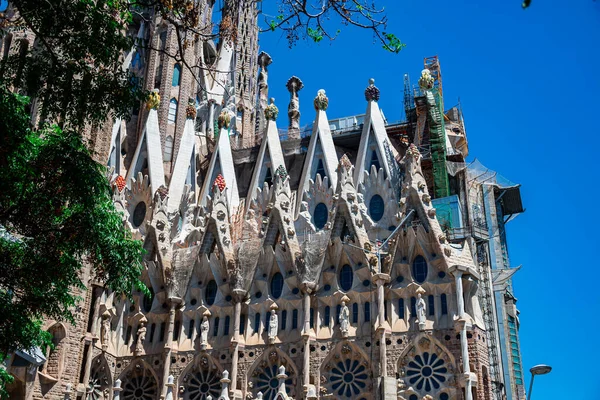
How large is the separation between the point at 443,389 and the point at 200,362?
9.88 m

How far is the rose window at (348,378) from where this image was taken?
27438mm

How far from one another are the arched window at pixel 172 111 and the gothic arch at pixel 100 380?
14.0 m

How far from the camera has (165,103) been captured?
3884 cm

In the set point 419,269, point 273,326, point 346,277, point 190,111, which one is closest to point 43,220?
point 273,326

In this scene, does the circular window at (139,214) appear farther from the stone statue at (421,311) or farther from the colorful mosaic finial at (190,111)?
the stone statue at (421,311)

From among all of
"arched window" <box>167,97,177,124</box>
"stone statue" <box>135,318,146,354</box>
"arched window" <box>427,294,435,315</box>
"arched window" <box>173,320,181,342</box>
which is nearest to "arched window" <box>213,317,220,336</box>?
"arched window" <box>173,320,181,342</box>

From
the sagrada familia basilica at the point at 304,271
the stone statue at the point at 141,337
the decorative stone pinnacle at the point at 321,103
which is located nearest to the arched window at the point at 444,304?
the sagrada familia basilica at the point at 304,271

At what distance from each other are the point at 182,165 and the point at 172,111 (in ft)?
13.3

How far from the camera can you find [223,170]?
36.3 meters

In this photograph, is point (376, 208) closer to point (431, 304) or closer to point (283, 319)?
point (431, 304)

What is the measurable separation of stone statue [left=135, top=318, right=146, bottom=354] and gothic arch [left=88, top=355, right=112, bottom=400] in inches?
55.2

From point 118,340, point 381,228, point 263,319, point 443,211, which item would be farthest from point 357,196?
point 118,340

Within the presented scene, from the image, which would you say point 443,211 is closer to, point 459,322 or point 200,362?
point 459,322

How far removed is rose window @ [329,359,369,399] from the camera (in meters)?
27.4
